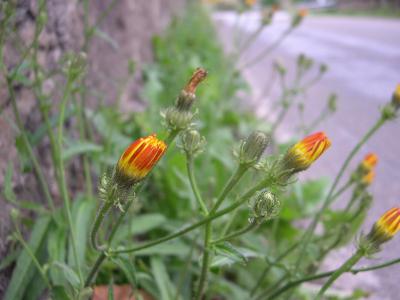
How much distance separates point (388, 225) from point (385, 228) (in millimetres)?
11

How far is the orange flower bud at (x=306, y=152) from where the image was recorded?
1012 millimetres

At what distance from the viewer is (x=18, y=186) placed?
1.58 m

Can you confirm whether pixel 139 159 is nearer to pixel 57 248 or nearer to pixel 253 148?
pixel 253 148

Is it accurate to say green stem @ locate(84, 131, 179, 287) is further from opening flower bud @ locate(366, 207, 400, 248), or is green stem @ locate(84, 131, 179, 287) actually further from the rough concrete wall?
opening flower bud @ locate(366, 207, 400, 248)

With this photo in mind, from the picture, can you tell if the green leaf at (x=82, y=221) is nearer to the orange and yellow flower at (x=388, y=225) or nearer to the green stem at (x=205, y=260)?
the green stem at (x=205, y=260)

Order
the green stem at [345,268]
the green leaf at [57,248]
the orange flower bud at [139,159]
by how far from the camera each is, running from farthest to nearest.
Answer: the green leaf at [57,248], the green stem at [345,268], the orange flower bud at [139,159]

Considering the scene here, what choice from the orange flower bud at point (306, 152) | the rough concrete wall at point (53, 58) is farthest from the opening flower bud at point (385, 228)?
the rough concrete wall at point (53, 58)

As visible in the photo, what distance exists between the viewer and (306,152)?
1.03 meters

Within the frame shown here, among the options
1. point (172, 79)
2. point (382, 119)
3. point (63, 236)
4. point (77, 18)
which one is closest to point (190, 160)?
point (63, 236)

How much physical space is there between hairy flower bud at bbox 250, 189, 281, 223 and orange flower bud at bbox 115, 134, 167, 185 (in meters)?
0.25

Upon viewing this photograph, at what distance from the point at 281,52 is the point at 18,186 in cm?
741

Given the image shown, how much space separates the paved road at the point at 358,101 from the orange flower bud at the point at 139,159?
1.08 metres

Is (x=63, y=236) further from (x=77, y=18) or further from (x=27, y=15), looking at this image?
(x=77, y=18)


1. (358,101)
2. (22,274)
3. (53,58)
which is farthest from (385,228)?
(358,101)
